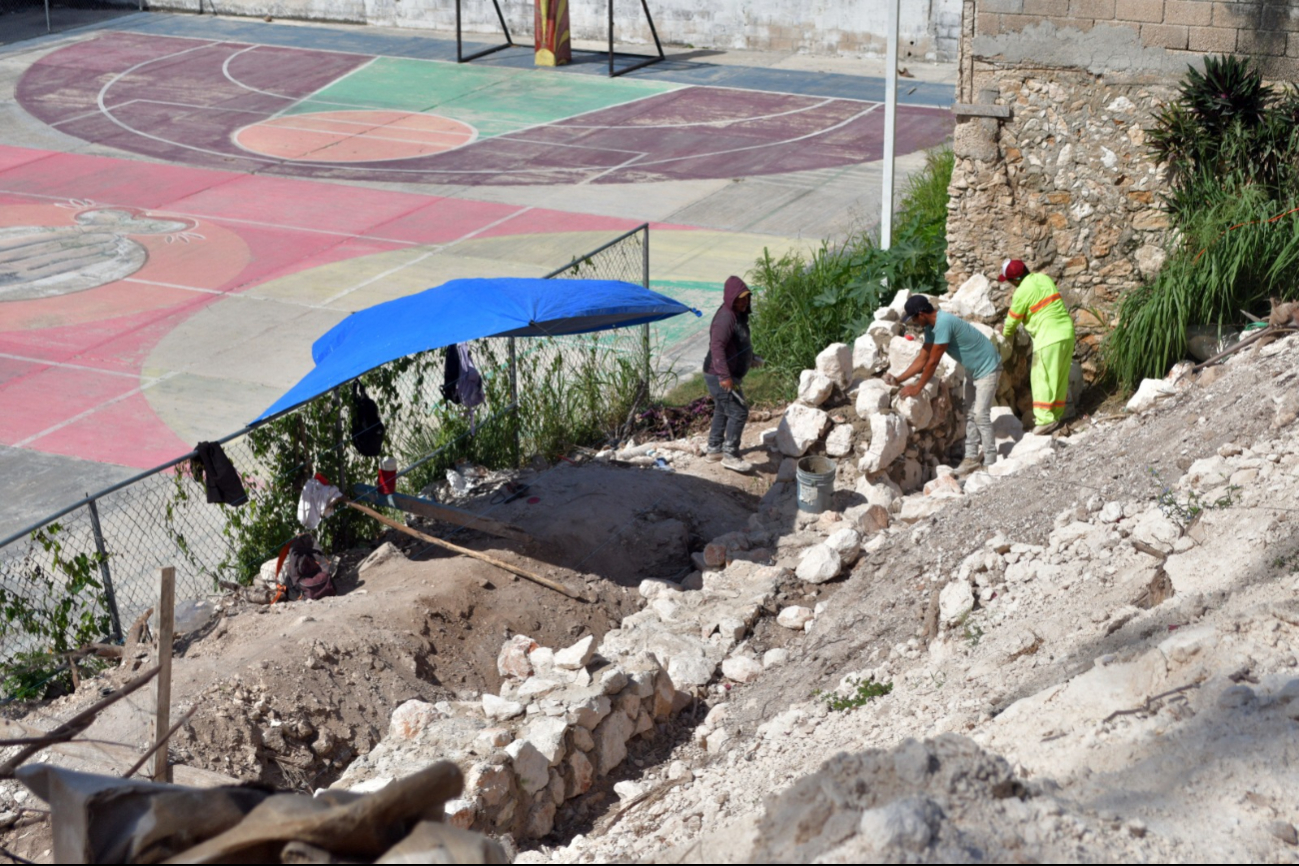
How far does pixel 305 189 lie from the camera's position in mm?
20625

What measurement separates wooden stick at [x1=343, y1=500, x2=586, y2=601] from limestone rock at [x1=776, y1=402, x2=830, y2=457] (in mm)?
2798

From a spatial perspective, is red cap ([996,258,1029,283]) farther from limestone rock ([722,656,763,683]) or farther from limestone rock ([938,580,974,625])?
limestone rock ([722,656,763,683])

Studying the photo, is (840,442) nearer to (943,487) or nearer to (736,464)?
(736,464)

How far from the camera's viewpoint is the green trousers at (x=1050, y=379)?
36.4 ft

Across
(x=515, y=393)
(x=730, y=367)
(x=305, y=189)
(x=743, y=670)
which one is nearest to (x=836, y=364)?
(x=730, y=367)

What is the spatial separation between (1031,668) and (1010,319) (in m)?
5.54

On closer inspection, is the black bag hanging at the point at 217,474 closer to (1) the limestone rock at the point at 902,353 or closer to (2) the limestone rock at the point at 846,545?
(2) the limestone rock at the point at 846,545

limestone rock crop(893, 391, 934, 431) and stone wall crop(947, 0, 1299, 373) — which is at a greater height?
stone wall crop(947, 0, 1299, 373)

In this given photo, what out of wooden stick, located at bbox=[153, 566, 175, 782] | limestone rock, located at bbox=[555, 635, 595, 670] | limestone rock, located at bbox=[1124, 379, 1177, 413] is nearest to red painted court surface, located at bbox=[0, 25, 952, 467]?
limestone rock, located at bbox=[555, 635, 595, 670]

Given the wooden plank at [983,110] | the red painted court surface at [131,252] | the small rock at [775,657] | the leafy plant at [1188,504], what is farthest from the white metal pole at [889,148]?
the small rock at [775,657]

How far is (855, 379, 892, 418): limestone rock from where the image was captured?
1077 cm

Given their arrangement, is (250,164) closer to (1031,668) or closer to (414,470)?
(414,470)

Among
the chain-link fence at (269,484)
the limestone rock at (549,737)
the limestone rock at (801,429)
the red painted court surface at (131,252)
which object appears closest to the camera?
the limestone rock at (549,737)

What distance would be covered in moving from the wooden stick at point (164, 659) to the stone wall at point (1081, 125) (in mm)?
8668
